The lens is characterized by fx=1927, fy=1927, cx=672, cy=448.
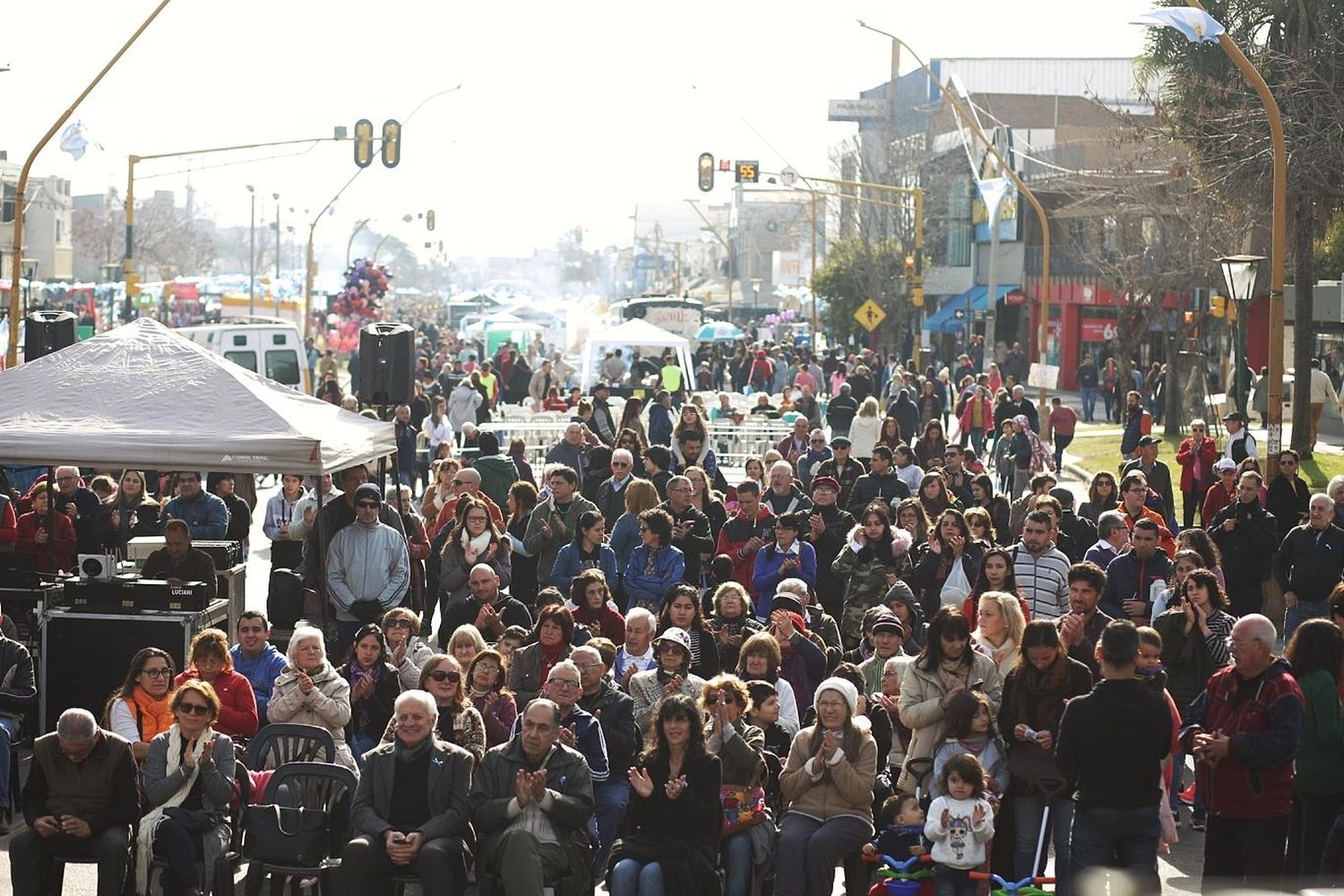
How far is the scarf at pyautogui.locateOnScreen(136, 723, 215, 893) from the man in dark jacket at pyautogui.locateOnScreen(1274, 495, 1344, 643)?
27.8 ft

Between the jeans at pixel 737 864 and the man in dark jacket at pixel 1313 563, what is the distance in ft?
21.7

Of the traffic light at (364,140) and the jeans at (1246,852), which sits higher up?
the traffic light at (364,140)

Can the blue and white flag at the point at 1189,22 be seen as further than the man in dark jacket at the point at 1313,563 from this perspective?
Yes

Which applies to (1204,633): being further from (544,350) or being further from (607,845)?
(544,350)

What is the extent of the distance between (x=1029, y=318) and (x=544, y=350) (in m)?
17.0

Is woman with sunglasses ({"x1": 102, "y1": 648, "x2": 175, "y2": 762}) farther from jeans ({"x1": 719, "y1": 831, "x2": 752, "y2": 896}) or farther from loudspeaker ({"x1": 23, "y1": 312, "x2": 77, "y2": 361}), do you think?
loudspeaker ({"x1": 23, "y1": 312, "x2": 77, "y2": 361})

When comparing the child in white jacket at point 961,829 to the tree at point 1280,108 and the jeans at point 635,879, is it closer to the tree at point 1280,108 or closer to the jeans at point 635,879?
the jeans at point 635,879

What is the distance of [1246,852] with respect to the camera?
8.67 metres

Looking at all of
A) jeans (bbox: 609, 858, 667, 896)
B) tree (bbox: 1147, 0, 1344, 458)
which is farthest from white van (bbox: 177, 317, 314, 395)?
jeans (bbox: 609, 858, 667, 896)

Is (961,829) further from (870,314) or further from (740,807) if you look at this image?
(870,314)

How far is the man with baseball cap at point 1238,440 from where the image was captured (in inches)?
856

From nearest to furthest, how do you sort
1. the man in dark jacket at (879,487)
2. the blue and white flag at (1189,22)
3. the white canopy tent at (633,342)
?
the man in dark jacket at (879,487)
the blue and white flag at (1189,22)
the white canopy tent at (633,342)

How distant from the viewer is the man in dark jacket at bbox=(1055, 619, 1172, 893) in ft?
27.0

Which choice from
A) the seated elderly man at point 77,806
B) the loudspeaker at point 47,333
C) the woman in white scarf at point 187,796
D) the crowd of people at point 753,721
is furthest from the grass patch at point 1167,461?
the seated elderly man at point 77,806
